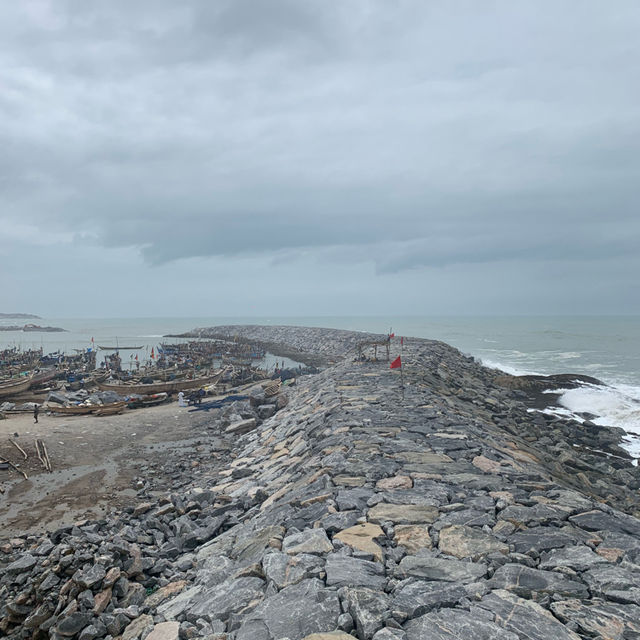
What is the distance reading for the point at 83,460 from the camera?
15344mm

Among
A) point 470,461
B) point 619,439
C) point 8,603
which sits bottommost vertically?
point 619,439

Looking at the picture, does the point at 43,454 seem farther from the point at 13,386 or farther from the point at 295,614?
the point at 13,386

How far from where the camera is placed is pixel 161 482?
42.5 ft

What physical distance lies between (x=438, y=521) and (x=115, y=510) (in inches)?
358

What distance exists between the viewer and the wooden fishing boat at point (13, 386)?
30.6 m

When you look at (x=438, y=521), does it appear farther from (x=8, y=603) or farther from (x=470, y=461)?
(x=8, y=603)

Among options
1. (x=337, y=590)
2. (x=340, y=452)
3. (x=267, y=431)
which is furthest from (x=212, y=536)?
(x=267, y=431)

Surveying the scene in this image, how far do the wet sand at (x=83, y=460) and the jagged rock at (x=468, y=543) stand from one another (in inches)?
375

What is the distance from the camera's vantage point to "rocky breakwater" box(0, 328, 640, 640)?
3693mm

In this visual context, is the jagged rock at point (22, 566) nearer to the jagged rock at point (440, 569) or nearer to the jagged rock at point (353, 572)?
→ the jagged rock at point (353, 572)

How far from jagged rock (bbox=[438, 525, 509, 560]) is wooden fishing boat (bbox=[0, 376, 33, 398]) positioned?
35513mm

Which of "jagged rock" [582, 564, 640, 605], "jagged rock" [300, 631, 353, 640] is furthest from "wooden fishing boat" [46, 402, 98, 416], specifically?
"jagged rock" [582, 564, 640, 605]

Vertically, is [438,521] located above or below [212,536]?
above

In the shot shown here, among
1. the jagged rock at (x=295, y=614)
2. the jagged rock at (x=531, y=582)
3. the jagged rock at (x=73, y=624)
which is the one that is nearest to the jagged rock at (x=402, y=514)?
the jagged rock at (x=531, y=582)
